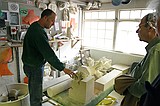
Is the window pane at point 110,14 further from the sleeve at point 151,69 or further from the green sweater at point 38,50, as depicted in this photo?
the sleeve at point 151,69

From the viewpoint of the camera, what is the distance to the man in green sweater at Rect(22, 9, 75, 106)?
1.49 metres

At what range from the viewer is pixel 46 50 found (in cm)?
148

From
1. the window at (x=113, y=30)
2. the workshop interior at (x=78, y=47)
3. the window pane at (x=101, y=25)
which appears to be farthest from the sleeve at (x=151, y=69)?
the window pane at (x=101, y=25)

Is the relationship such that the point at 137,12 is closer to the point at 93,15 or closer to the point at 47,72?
the point at 93,15

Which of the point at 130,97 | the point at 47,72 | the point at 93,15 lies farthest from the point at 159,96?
the point at 93,15

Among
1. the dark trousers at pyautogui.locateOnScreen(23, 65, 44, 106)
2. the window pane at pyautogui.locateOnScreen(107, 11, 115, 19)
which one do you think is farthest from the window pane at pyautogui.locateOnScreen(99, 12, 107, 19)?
the dark trousers at pyautogui.locateOnScreen(23, 65, 44, 106)

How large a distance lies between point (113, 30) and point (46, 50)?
2690 millimetres

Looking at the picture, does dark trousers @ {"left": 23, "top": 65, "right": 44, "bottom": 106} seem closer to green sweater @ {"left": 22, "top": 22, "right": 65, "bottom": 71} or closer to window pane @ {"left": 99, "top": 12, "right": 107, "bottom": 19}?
green sweater @ {"left": 22, "top": 22, "right": 65, "bottom": 71}

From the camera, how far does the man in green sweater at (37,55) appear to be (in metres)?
1.49

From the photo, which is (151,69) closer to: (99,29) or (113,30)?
(113,30)

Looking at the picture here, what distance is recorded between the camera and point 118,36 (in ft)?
12.1

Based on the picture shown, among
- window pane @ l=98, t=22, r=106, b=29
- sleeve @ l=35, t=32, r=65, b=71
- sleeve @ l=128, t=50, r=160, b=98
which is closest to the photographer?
sleeve @ l=128, t=50, r=160, b=98

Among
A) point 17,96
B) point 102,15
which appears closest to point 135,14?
point 102,15

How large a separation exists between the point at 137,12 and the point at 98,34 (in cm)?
128
